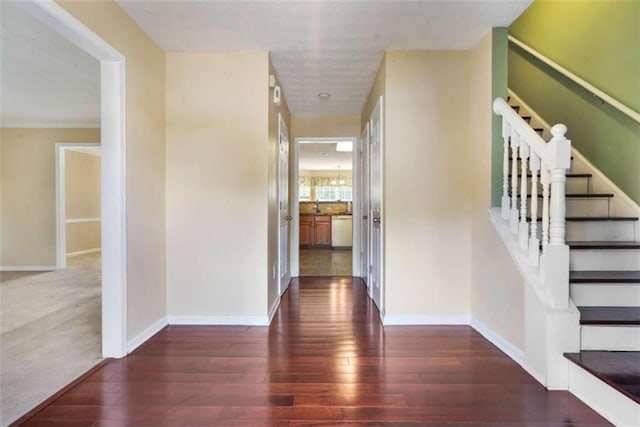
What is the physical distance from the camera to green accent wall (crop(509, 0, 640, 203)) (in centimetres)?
237

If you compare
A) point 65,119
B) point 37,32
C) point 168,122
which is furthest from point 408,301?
point 65,119

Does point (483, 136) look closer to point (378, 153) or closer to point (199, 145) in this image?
point (378, 153)

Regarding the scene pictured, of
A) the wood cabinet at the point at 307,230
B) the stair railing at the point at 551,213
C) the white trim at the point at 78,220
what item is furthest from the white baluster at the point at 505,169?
the white trim at the point at 78,220

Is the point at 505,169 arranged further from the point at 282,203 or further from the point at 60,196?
the point at 60,196

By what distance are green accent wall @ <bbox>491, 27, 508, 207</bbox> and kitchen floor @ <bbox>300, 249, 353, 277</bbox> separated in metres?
2.88

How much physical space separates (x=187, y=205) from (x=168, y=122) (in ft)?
2.47

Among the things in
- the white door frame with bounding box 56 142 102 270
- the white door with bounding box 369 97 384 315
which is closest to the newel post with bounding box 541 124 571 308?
the white door with bounding box 369 97 384 315

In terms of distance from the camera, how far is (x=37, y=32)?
2.53 metres

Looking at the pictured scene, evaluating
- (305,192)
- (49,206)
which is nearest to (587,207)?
(49,206)

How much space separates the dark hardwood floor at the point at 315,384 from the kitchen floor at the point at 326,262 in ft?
8.10

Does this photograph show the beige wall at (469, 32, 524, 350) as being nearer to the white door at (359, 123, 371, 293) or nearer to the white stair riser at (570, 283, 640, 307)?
the white stair riser at (570, 283, 640, 307)

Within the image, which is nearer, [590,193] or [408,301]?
[590,193]

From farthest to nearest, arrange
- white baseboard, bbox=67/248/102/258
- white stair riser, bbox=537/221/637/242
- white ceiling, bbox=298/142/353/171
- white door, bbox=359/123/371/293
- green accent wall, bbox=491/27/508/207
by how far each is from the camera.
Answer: white ceiling, bbox=298/142/353/171 < white baseboard, bbox=67/248/102/258 < white door, bbox=359/123/371/293 < green accent wall, bbox=491/27/508/207 < white stair riser, bbox=537/221/637/242

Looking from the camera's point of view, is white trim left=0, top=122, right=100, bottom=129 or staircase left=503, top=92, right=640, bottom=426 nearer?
staircase left=503, top=92, right=640, bottom=426
